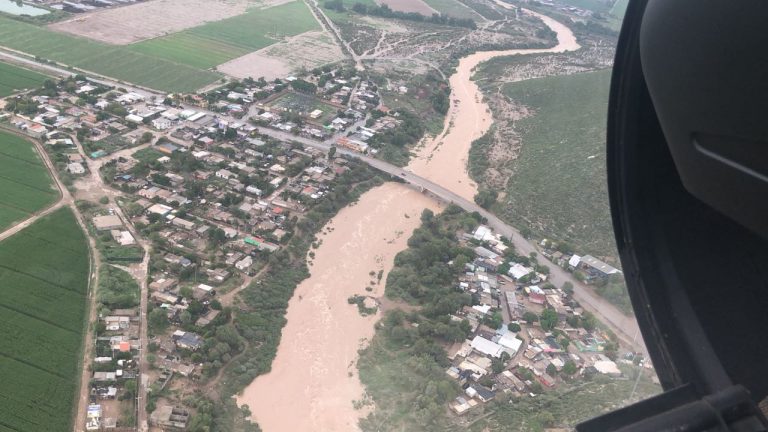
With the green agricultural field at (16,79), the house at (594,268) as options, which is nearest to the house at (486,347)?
the house at (594,268)

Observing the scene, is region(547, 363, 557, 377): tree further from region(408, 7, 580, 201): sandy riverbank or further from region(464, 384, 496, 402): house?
region(408, 7, 580, 201): sandy riverbank

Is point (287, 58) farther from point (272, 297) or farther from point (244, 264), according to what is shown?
point (272, 297)

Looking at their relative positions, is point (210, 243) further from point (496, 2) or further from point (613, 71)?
point (496, 2)

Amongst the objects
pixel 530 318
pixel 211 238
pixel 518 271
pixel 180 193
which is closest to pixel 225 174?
pixel 180 193

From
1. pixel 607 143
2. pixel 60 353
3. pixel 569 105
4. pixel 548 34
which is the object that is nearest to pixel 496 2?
pixel 548 34

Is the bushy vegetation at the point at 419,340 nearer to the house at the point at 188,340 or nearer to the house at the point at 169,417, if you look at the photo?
the house at the point at 169,417
